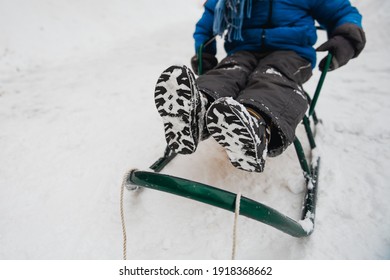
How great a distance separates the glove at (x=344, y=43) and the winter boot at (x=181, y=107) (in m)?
0.53

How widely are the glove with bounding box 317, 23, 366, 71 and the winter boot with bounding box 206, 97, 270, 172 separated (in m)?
0.47

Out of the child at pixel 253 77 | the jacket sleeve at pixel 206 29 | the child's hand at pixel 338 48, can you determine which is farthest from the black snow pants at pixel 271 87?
the jacket sleeve at pixel 206 29

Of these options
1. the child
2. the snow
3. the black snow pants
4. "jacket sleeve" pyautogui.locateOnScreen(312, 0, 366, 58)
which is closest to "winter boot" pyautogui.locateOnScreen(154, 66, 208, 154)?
the child

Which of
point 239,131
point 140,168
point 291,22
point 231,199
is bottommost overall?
point 140,168

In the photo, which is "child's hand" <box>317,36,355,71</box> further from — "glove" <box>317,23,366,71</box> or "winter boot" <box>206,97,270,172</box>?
"winter boot" <box>206,97,270,172</box>

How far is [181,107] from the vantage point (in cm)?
76

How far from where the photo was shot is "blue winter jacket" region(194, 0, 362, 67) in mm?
1100

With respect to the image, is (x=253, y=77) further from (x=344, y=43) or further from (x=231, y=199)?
(x=231, y=199)

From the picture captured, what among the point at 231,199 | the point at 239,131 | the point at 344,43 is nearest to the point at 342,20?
the point at 344,43

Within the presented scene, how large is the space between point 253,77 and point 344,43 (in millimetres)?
365

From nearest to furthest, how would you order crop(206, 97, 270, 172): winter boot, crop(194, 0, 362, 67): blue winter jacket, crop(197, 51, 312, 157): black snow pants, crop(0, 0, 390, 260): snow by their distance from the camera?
crop(206, 97, 270, 172): winter boot < crop(197, 51, 312, 157): black snow pants < crop(0, 0, 390, 260): snow < crop(194, 0, 362, 67): blue winter jacket

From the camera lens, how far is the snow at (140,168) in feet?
3.02

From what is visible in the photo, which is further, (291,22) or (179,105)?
(291,22)

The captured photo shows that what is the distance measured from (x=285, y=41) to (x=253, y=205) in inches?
29.9
